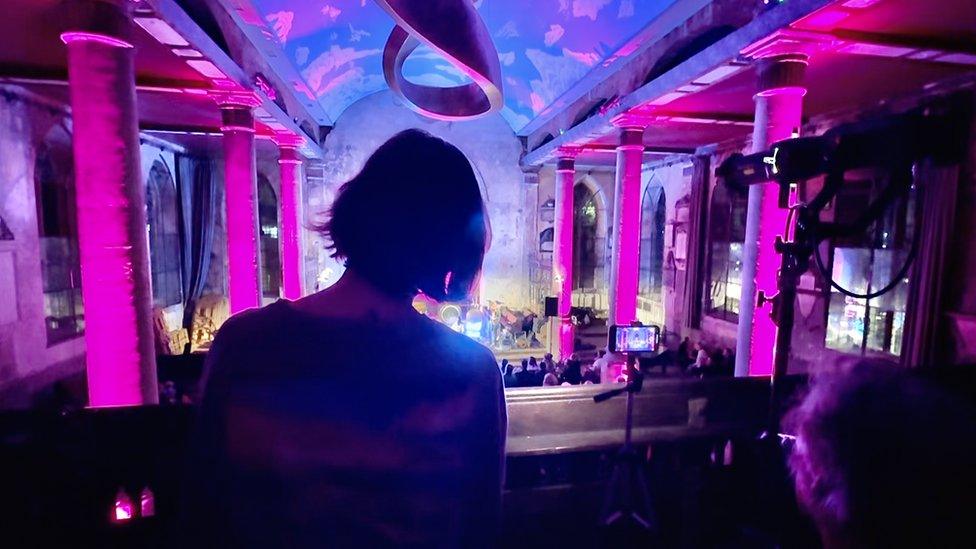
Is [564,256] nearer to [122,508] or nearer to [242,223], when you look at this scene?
[242,223]

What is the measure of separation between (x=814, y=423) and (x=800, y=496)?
165 mm

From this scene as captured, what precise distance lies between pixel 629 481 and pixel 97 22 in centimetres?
491

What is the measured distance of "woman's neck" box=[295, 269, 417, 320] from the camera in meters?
0.93

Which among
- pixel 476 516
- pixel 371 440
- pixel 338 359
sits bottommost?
pixel 476 516

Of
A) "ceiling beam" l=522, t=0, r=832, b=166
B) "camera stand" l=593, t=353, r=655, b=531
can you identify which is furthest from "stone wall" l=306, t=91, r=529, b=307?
"camera stand" l=593, t=353, r=655, b=531

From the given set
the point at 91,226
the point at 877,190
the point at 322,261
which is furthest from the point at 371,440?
the point at 322,261

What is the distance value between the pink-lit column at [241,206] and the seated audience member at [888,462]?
290 inches

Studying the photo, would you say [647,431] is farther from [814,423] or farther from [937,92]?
[937,92]

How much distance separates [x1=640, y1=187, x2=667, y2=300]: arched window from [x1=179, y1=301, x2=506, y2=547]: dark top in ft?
44.2

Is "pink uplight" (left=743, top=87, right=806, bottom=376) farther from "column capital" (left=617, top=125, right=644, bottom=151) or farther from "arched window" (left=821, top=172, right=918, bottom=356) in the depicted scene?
"column capital" (left=617, top=125, right=644, bottom=151)

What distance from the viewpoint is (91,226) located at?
3807 mm

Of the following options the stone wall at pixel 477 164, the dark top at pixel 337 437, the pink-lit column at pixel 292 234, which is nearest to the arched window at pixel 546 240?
the stone wall at pixel 477 164

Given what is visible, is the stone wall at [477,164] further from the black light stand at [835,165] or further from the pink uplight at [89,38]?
the black light stand at [835,165]

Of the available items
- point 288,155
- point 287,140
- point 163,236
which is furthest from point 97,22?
point 163,236
